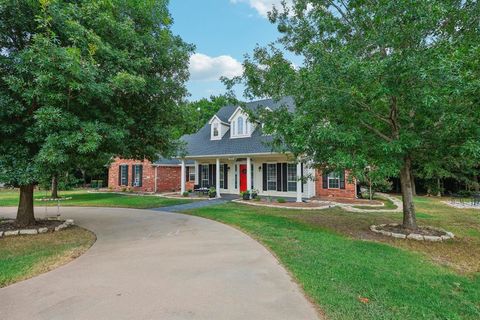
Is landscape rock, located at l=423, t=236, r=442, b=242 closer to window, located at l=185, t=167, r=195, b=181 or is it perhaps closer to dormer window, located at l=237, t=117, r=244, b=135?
dormer window, located at l=237, t=117, r=244, b=135

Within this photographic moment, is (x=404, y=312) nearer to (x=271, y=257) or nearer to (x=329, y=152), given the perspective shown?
(x=271, y=257)

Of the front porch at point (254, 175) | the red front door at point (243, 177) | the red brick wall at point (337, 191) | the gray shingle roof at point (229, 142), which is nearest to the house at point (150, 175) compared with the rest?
the front porch at point (254, 175)

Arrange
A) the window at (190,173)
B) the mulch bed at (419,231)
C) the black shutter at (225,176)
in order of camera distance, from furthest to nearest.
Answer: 1. the window at (190,173)
2. the black shutter at (225,176)
3. the mulch bed at (419,231)

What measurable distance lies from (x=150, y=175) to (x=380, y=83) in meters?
19.9

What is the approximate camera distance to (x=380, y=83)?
19.8ft

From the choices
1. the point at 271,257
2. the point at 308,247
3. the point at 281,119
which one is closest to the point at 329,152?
the point at 281,119

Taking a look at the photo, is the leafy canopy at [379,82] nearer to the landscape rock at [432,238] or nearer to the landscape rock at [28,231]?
the landscape rock at [432,238]

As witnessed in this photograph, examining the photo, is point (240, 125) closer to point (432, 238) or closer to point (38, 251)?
point (432, 238)

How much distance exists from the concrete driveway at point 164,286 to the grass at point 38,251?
31cm

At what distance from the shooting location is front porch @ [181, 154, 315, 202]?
55.6ft

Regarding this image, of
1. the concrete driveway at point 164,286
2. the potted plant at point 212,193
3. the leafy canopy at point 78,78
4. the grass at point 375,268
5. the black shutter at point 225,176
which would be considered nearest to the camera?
the concrete driveway at point 164,286

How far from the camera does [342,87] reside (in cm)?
648

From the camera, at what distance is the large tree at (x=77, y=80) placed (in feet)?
17.6

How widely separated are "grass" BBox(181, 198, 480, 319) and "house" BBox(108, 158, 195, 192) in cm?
1450
